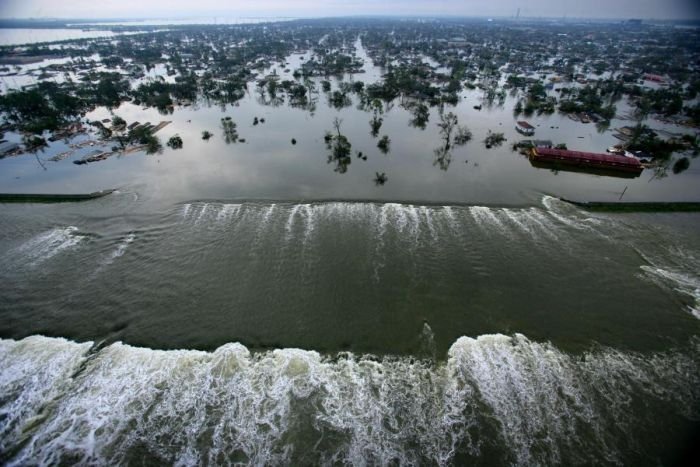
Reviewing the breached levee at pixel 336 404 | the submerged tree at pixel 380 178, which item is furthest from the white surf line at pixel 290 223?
the breached levee at pixel 336 404

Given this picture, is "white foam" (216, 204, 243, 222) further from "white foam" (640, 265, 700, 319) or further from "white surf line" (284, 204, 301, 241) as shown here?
"white foam" (640, 265, 700, 319)

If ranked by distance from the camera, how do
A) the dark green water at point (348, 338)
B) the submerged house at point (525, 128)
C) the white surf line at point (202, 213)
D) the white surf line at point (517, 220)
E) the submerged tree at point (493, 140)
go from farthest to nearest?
the submerged house at point (525, 128) < the submerged tree at point (493, 140) < the white surf line at point (202, 213) < the white surf line at point (517, 220) < the dark green water at point (348, 338)

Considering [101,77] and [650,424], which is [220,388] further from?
[101,77]

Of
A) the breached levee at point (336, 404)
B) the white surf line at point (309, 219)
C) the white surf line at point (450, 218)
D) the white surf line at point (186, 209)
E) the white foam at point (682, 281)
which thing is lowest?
the breached levee at point (336, 404)

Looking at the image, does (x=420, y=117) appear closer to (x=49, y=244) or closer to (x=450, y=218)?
(x=450, y=218)

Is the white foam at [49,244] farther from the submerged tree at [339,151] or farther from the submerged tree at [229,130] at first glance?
the submerged tree at [339,151]

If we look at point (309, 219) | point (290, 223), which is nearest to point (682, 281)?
point (309, 219)

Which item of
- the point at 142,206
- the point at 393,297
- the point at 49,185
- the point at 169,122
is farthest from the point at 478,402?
the point at 169,122

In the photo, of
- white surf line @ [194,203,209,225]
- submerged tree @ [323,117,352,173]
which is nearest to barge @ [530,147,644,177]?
A: submerged tree @ [323,117,352,173]
